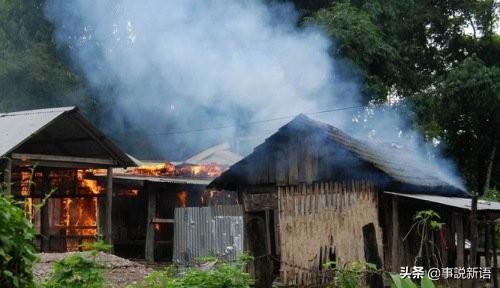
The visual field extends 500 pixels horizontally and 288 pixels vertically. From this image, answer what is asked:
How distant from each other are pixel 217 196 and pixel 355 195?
10.6 m

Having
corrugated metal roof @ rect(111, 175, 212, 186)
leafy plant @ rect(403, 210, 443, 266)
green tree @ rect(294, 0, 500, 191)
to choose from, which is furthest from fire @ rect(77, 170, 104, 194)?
leafy plant @ rect(403, 210, 443, 266)

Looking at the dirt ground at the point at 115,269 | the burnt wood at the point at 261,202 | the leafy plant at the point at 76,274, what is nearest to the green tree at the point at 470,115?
the burnt wood at the point at 261,202

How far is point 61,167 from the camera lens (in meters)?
17.0

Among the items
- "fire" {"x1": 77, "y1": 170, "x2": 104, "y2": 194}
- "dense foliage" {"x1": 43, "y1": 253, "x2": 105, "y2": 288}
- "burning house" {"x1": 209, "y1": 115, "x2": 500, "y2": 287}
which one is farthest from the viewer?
"fire" {"x1": 77, "y1": 170, "x2": 104, "y2": 194}

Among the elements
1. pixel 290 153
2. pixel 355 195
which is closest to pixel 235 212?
pixel 290 153

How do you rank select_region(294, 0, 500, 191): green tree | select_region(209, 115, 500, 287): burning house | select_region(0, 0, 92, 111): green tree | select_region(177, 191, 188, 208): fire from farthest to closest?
select_region(0, 0, 92, 111): green tree < select_region(294, 0, 500, 191): green tree < select_region(177, 191, 188, 208): fire < select_region(209, 115, 500, 287): burning house

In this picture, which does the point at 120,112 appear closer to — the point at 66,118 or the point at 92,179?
the point at 92,179

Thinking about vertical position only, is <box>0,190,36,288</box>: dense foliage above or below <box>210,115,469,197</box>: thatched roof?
below

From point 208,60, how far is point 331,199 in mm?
16651

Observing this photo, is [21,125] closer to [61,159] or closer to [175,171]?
[61,159]

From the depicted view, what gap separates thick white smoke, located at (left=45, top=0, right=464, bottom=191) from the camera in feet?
81.2

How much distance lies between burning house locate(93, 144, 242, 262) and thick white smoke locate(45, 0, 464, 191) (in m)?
5.39

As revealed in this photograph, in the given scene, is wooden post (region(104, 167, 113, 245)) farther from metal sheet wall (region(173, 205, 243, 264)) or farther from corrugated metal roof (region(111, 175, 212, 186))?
corrugated metal roof (region(111, 175, 212, 186))

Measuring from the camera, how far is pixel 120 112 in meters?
29.3
